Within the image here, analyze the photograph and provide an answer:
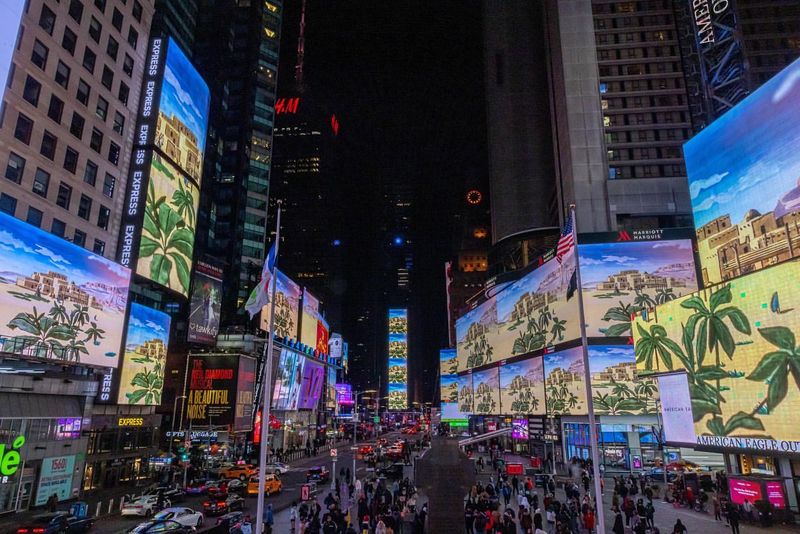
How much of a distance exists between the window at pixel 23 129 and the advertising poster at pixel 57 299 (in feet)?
24.0

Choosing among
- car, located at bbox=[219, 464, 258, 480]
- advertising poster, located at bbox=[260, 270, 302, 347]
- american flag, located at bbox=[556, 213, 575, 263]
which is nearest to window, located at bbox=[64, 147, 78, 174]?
car, located at bbox=[219, 464, 258, 480]

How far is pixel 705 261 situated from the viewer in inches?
1812

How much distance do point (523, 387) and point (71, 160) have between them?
6301cm

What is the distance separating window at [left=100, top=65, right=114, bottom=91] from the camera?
44.1 meters

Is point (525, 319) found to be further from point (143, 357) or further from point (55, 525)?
point (55, 525)

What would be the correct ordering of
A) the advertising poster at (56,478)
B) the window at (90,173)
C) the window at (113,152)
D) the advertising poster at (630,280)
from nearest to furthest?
the advertising poster at (56,478) → the window at (90,173) → the window at (113,152) → the advertising poster at (630,280)

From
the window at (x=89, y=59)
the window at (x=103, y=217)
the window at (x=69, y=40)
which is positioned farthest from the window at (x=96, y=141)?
the window at (x=69, y=40)

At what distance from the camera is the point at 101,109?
4400cm

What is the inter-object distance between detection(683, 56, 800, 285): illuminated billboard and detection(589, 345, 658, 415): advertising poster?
48.9 ft

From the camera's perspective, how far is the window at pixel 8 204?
34094mm

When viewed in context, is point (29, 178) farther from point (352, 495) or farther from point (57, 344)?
point (352, 495)

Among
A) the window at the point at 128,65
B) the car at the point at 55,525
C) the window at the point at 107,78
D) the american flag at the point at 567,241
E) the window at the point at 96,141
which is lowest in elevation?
the car at the point at 55,525

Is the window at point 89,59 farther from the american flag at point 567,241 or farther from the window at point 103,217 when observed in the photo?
the american flag at point 567,241

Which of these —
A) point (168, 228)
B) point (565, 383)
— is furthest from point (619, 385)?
point (168, 228)
